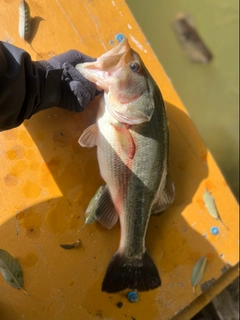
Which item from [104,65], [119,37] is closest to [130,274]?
[104,65]

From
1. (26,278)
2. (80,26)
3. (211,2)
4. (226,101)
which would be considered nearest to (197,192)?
(26,278)

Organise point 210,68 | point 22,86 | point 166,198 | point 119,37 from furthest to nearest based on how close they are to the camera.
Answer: point 210,68
point 119,37
point 166,198
point 22,86

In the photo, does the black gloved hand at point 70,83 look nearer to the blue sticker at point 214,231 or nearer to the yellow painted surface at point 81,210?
the yellow painted surface at point 81,210

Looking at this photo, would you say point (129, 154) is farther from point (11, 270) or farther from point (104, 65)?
point (11, 270)

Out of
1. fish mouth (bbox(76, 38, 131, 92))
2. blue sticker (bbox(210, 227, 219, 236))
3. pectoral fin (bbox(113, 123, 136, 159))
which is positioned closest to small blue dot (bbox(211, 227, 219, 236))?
blue sticker (bbox(210, 227, 219, 236))

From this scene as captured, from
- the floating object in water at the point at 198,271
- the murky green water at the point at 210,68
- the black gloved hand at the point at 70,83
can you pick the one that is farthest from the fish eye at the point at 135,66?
the murky green water at the point at 210,68

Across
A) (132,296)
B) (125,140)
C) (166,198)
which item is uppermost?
(125,140)
